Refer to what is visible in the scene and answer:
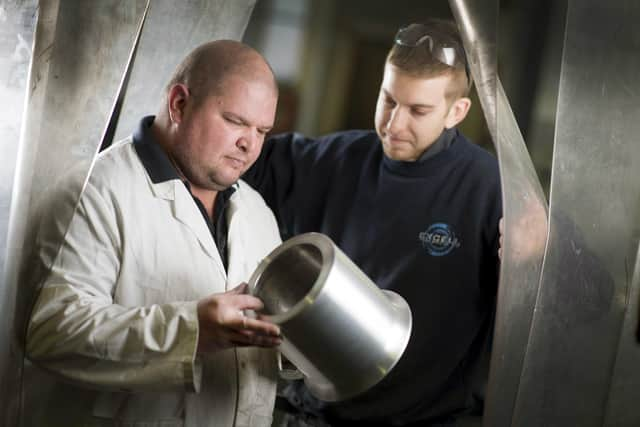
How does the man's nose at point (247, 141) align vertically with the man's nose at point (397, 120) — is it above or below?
below

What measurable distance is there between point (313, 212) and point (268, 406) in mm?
439

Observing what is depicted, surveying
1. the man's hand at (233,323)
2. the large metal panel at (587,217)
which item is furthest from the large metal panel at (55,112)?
the large metal panel at (587,217)

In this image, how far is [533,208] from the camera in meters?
1.01

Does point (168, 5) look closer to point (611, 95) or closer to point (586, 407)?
point (611, 95)

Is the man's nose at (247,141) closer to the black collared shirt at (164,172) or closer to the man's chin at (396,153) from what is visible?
the black collared shirt at (164,172)

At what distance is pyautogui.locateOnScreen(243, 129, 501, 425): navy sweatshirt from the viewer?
1350 millimetres

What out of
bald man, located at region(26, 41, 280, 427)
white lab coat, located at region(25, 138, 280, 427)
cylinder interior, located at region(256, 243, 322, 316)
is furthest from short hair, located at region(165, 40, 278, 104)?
cylinder interior, located at region(256, 243, 322, 316)

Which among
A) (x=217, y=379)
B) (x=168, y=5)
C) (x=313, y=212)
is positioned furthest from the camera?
(x=313, y=212)

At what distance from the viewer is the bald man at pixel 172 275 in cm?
91

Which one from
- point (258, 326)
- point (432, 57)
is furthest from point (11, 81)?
point (432, 57)

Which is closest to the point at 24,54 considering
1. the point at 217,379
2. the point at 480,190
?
the point at 217,379

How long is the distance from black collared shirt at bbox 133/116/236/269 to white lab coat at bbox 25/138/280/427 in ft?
0.04

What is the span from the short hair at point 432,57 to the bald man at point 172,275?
0.32 m

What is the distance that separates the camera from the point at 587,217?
104 cm
